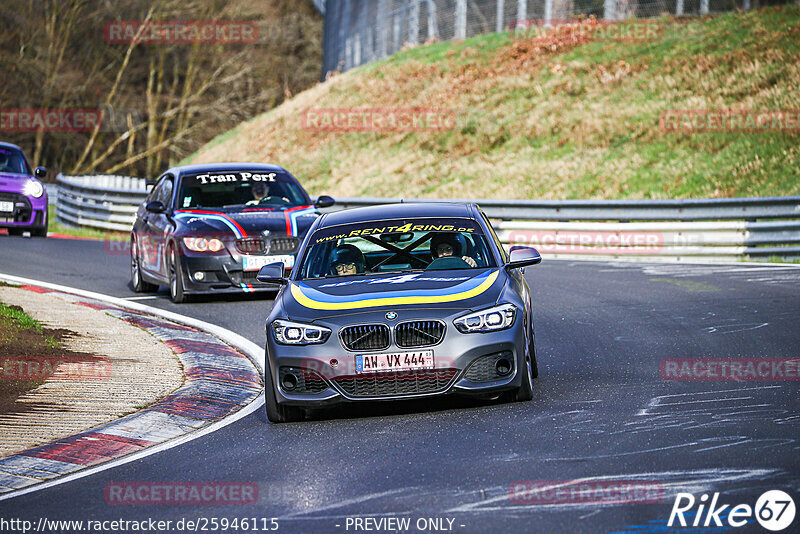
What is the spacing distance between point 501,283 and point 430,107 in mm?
31338

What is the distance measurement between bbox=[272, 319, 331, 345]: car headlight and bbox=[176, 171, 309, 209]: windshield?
23.6 ft

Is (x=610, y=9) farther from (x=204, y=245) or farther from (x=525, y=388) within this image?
(x=525, y=388)

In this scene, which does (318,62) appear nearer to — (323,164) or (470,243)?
(323,164)

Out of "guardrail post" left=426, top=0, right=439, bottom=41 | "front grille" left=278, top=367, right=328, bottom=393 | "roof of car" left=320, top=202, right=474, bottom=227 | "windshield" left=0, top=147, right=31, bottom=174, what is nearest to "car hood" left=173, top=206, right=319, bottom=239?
"roof of car" left=320, top=202, right=474, bottom=227

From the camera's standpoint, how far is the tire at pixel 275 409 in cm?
825

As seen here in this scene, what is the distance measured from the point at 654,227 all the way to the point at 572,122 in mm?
14494

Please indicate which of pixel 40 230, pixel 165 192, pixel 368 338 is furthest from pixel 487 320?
pixel 40 230

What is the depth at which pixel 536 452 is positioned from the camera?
22.5 ft

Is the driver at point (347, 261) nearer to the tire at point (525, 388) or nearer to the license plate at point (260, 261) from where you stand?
the tire at point (525, 388)

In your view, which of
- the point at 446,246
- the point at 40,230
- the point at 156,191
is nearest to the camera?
the point at 446,246

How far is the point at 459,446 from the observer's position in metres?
7.13

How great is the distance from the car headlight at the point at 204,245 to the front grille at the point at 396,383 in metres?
6.73

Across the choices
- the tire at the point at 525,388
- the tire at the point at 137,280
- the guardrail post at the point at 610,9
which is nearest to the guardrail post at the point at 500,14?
the guardrail post at the point at 610,9

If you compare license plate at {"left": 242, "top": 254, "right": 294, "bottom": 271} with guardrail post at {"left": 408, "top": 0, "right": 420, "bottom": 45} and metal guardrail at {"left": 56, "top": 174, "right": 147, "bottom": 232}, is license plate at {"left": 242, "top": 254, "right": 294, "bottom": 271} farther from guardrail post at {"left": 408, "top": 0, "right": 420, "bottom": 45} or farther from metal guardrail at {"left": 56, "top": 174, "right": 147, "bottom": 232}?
guardrail post at {"left": 408, "top": 0, "right": 420, "bottom": 45}
